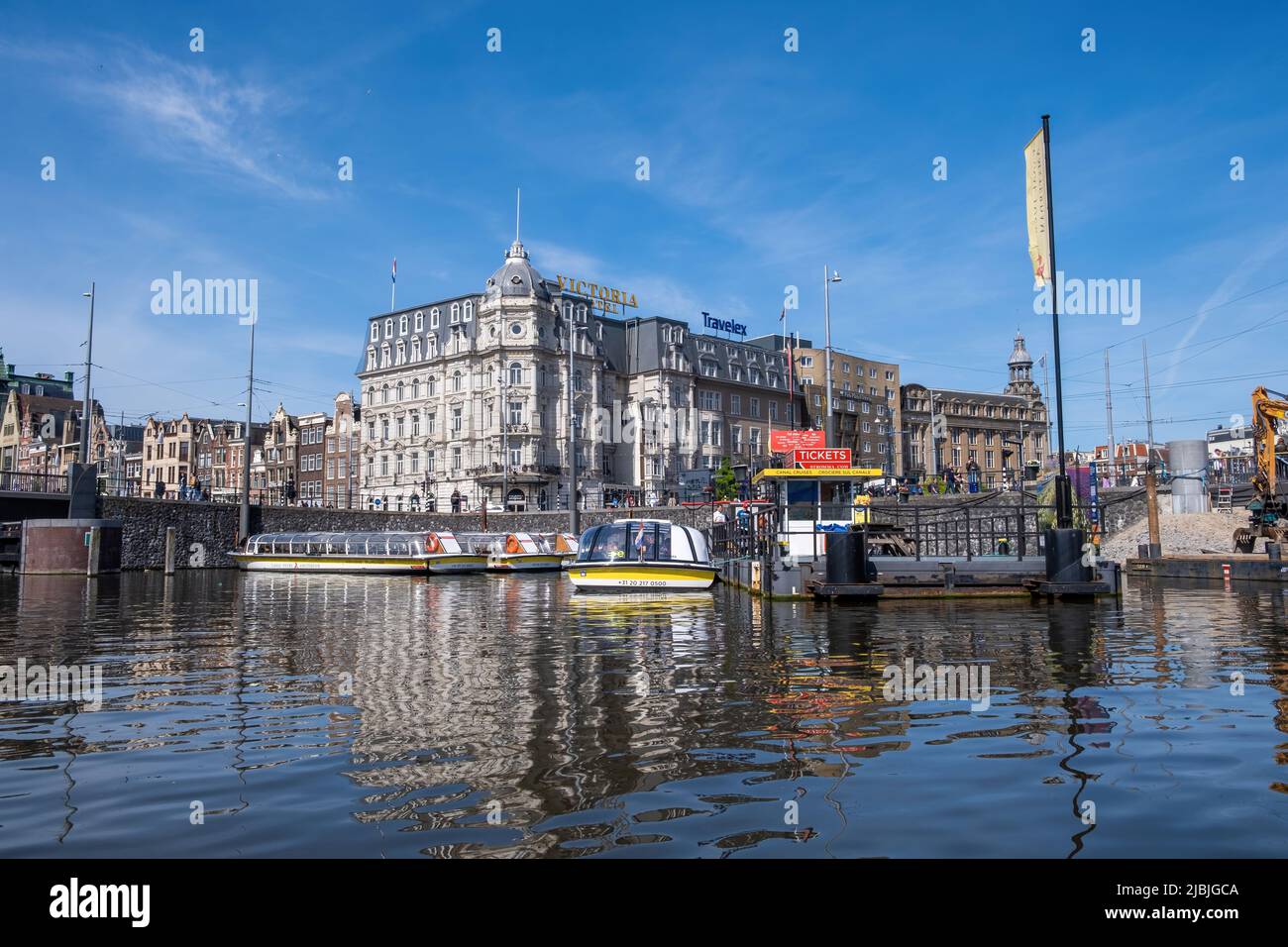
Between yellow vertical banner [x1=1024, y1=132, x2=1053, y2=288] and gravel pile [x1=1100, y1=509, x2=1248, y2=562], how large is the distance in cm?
2933

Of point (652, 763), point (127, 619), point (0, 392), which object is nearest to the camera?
point (652, 763)

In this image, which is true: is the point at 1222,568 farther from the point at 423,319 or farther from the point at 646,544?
the point at 423,319

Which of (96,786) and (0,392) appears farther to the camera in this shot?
(0,392)

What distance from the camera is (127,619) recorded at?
22.9 metres

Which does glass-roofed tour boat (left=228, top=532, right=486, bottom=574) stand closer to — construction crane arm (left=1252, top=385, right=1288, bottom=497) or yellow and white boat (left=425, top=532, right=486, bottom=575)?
yellow and white boat (left=425, top=532, right=486, bottom=575)

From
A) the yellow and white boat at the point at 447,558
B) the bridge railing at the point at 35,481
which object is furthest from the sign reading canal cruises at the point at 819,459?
the bridge railing at the point at 35,481

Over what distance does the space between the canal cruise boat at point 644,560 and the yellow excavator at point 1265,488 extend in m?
25.9

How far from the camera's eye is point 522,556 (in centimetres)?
5453

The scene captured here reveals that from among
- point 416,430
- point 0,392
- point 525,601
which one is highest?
point 0,392

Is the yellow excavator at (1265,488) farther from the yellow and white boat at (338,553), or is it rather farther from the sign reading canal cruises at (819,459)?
the yellow and white boat at (338,553)

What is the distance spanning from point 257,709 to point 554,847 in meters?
6.41

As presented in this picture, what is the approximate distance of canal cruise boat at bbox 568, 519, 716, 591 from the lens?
109ft
